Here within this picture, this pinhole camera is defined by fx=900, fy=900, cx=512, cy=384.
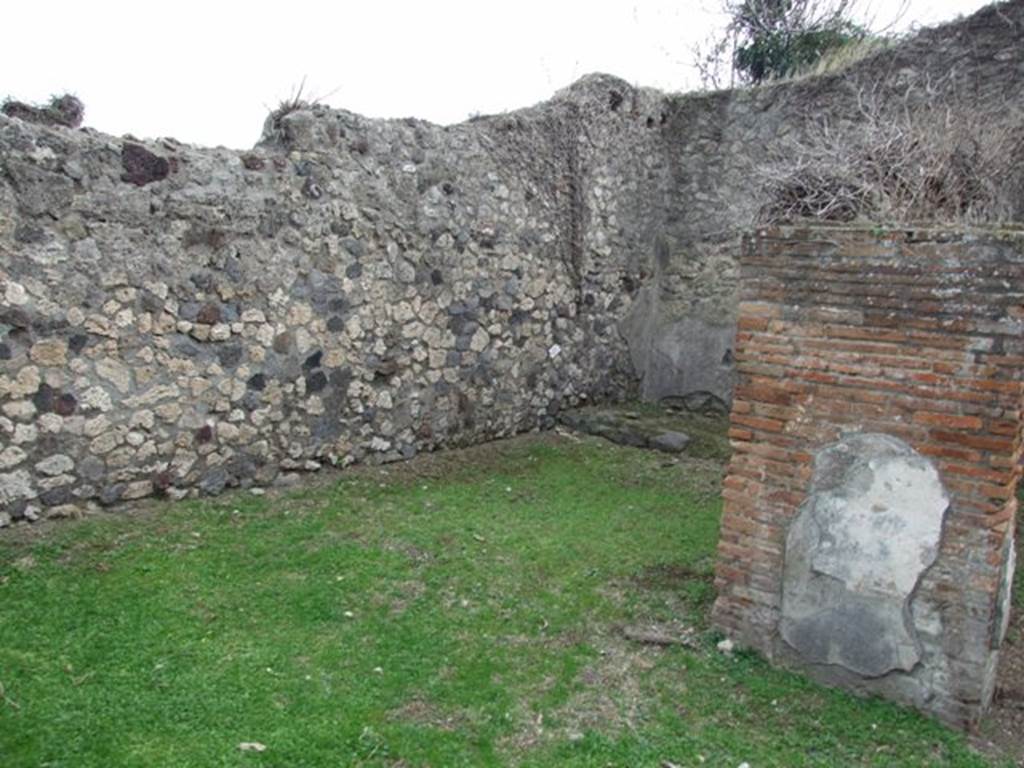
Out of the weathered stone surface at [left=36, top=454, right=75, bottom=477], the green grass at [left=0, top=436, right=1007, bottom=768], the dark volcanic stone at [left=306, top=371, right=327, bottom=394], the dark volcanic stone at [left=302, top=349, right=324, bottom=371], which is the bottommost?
the green grass at [left=0, top=436, right=1007, bottom=768]

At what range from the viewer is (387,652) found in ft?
12.8

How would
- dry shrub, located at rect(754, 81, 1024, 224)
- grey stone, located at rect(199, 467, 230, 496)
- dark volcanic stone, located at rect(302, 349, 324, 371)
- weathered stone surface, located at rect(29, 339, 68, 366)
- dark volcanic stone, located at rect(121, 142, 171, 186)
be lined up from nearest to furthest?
dry shrub, located at rect(754, 81, 1024, 224) → weathered stone surface, located at rect(29, 339, 68, 366) → dark volcanic stone, located at rect(121, 142, 171, 186) → grey stone, located at rect(199, 467, 230, 496) → dark volcanic stone, located at rect(302, 349, 324, 371)

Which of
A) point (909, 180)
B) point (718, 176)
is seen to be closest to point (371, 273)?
point (909, 180)

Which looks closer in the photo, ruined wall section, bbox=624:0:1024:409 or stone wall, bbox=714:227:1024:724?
stone wall, bbox=714:227:1024:724

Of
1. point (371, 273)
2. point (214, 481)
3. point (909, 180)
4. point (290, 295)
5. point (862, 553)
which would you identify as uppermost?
point (909, 180)

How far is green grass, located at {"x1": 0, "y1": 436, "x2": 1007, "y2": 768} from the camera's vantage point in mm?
3254

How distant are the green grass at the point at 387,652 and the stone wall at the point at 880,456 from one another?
0.26m

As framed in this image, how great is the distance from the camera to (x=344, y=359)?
6.30 m

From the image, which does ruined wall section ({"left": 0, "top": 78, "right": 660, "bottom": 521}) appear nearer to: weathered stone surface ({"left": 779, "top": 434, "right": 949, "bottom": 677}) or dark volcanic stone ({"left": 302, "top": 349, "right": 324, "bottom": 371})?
dark volcanic stone ({"left": 302, "top": 349, "right": 324, "bottom": 371})

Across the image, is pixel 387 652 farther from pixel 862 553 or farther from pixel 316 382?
pixel 316 382

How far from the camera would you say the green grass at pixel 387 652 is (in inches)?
128

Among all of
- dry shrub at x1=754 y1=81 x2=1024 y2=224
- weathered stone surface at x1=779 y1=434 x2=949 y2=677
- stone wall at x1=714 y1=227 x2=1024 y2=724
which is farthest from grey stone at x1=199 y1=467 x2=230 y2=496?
dry shrub at x1=754 y1=81 x2=1024 y2=224

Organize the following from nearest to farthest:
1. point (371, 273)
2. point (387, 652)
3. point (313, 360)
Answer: point (387, 652)
point (313, 360)
point (371, 273)

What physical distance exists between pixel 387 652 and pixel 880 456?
2.22 meters
